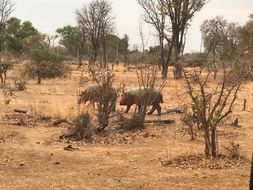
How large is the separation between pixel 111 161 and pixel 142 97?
5.25 m

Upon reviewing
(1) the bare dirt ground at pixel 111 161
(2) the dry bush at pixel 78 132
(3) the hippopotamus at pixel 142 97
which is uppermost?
(3) the hippopotamus at pixel 142 97

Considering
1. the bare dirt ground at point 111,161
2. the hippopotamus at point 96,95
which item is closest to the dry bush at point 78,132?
the bare dirt ground at point 111,161

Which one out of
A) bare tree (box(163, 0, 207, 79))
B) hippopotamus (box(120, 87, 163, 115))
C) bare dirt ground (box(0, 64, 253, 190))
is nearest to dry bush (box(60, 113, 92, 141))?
bare dirt ground (box(0, 64, 253, 190))

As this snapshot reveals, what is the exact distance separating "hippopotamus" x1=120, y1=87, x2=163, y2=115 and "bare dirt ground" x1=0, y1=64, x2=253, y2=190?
114 cm

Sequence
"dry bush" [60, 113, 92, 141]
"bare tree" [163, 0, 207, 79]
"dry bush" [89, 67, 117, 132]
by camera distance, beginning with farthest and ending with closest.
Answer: "bare tree" [163, 0, 207, 79], "dry bush" [89, 67, 117, 132], "dry bush" [60, 113, 92, 141]

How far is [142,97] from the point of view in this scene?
14.1m

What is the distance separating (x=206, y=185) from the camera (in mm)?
7574

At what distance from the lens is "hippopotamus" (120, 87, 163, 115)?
1391 centimetres

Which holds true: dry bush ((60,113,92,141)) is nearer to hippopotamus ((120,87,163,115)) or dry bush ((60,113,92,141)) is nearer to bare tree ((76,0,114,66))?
hippopotamus ((120,87,163,115))

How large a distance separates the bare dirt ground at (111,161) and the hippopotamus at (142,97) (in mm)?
1138

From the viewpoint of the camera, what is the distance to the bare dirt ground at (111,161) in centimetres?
766

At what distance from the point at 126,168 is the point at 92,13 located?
48.4 m

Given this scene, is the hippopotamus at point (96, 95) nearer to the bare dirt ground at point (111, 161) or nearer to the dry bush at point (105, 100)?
the dry bush at point (105, 100)

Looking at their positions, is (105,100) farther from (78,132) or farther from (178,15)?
(178,15)
